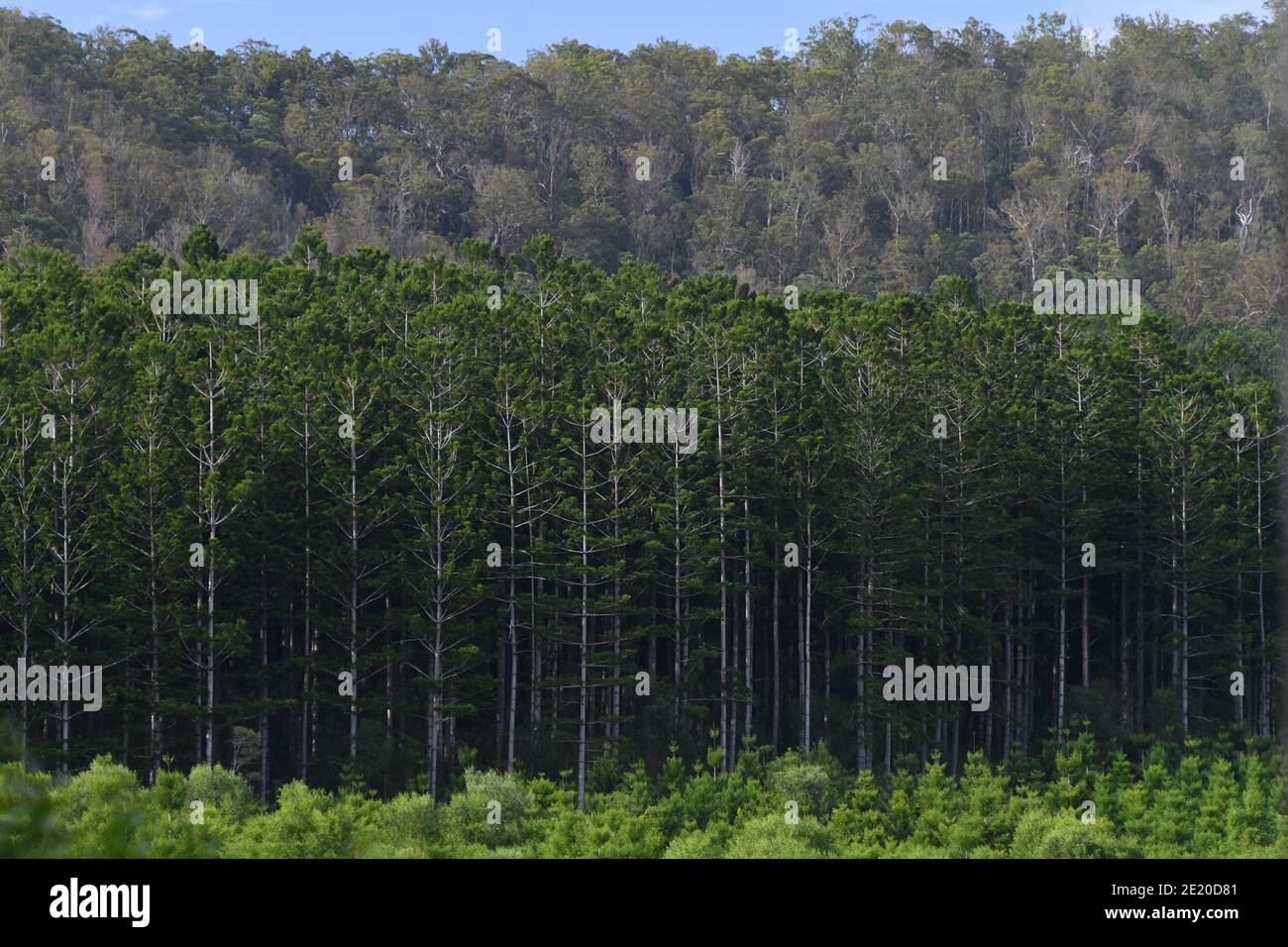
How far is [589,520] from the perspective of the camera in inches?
1374

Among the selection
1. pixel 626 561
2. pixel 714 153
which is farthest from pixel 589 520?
pixel 714 153

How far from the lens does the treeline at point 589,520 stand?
102 ft

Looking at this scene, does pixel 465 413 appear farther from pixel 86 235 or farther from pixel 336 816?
pixel 86 235

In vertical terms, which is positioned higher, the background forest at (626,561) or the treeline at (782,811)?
the background forest at (626,561)

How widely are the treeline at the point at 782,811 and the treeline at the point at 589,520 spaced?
2.06m

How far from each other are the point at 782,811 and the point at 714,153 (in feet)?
291

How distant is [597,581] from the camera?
33031 mm
